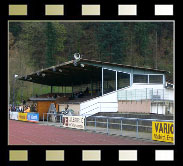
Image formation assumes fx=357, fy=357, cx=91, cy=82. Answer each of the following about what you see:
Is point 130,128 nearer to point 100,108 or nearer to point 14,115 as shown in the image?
point 100,108

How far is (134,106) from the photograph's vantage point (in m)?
27.8

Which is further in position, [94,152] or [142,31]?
[142,31]

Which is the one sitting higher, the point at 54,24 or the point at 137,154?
the point at 54,24

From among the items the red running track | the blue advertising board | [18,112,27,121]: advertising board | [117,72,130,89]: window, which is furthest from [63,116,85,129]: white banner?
[18,112,27,121]: advertising board

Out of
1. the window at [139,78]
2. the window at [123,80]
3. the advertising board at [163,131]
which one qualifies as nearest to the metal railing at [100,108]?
the window at [123,80]

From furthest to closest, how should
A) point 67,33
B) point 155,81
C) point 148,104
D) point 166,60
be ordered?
1. point 67,33
2. point 166,60
3. point 155,81
4. point 148,104

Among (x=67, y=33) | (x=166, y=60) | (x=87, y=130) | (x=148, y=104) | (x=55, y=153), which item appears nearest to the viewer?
(x=55, y=153)

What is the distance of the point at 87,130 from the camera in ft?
74.1

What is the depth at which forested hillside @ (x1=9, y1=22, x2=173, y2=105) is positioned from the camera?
61.2 metres

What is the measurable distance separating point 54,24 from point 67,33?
16.3 ft

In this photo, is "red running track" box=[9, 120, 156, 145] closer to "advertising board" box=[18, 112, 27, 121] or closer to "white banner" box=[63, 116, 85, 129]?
"white banner" box=[63, 116, 85, 129]

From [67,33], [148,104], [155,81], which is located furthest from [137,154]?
[67,33]
